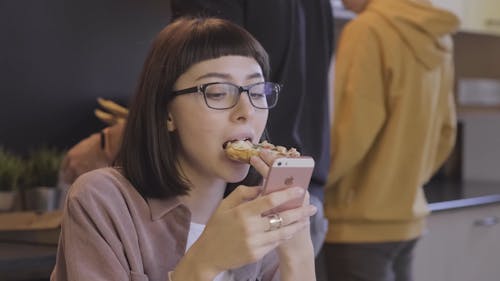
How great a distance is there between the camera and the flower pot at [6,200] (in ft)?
6.59

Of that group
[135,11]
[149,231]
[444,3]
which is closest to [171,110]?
[149,231]

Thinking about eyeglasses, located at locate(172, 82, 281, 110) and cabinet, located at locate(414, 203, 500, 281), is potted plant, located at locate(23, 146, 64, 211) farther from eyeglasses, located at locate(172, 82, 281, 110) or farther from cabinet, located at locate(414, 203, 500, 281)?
cabinet, located at locate(414, 203, 500, 281)

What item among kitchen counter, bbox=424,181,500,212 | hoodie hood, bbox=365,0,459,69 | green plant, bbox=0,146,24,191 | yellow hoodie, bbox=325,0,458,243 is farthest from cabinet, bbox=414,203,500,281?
green plant, bbox=0,146,24,191

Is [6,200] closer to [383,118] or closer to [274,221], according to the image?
[383,118]

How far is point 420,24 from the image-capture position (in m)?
2.18

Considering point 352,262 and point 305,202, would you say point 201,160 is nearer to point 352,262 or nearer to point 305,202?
point 305,202

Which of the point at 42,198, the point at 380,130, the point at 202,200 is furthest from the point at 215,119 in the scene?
the point at 380,130

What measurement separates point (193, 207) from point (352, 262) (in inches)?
42.5

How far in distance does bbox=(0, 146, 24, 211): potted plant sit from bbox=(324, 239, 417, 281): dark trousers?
2.89 feet

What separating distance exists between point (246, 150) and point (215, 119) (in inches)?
3.0

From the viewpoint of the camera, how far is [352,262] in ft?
7.13

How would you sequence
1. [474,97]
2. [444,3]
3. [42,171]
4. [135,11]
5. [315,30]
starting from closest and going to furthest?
[315,30] → [42,171] → [135,11] → [444,3] → [474,97]

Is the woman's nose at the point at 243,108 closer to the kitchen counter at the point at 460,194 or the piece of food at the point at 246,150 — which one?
the piece of food at the point at 246,150

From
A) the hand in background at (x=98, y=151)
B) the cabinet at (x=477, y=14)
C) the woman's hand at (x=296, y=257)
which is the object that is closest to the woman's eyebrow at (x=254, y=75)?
the woman's hand at (x=296, y=257)
